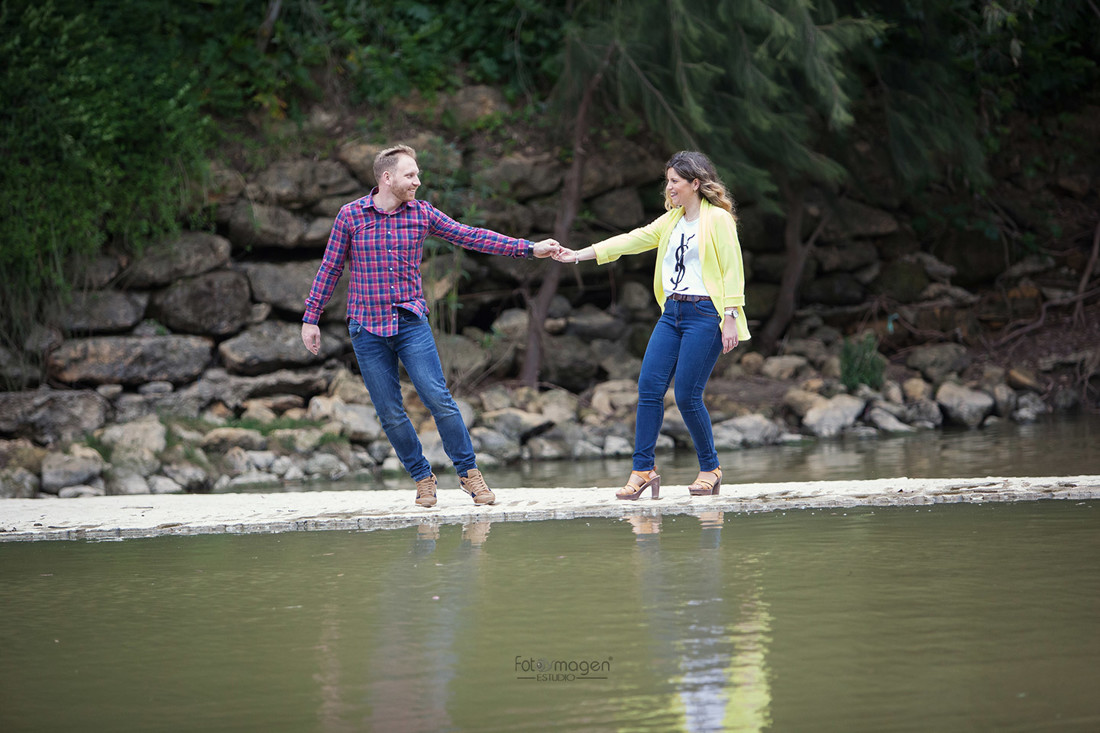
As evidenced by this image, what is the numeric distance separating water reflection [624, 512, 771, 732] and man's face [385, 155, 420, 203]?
2132 millimetres

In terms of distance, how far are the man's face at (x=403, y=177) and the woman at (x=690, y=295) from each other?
112cm

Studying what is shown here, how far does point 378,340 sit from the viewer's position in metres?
6.14

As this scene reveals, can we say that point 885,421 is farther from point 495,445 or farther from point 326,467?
point 326,467

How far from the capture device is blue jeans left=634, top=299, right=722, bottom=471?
6.01 metres

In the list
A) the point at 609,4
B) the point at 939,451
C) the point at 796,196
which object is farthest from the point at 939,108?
the point at 939,451

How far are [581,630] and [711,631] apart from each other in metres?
0.40

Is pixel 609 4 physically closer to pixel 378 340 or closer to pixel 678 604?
pixel 378 340

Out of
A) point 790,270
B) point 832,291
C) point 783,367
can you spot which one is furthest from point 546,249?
point 832,291

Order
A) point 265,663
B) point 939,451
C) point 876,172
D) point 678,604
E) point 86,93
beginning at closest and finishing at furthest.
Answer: point 265,663 → point 678,604 → point 939,451 → point 86,93 → point 876,172

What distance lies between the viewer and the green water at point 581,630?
2945 millimetres

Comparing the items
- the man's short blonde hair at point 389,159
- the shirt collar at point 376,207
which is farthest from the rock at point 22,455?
the man's short blonde hair at point 389,159

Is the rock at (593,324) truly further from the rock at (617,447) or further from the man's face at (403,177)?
the man's face at (403,177)

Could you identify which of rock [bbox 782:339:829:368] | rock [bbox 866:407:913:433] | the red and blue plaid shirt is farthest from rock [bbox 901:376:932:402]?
the red and blue plaid shirt

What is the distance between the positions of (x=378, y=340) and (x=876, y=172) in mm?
12495
